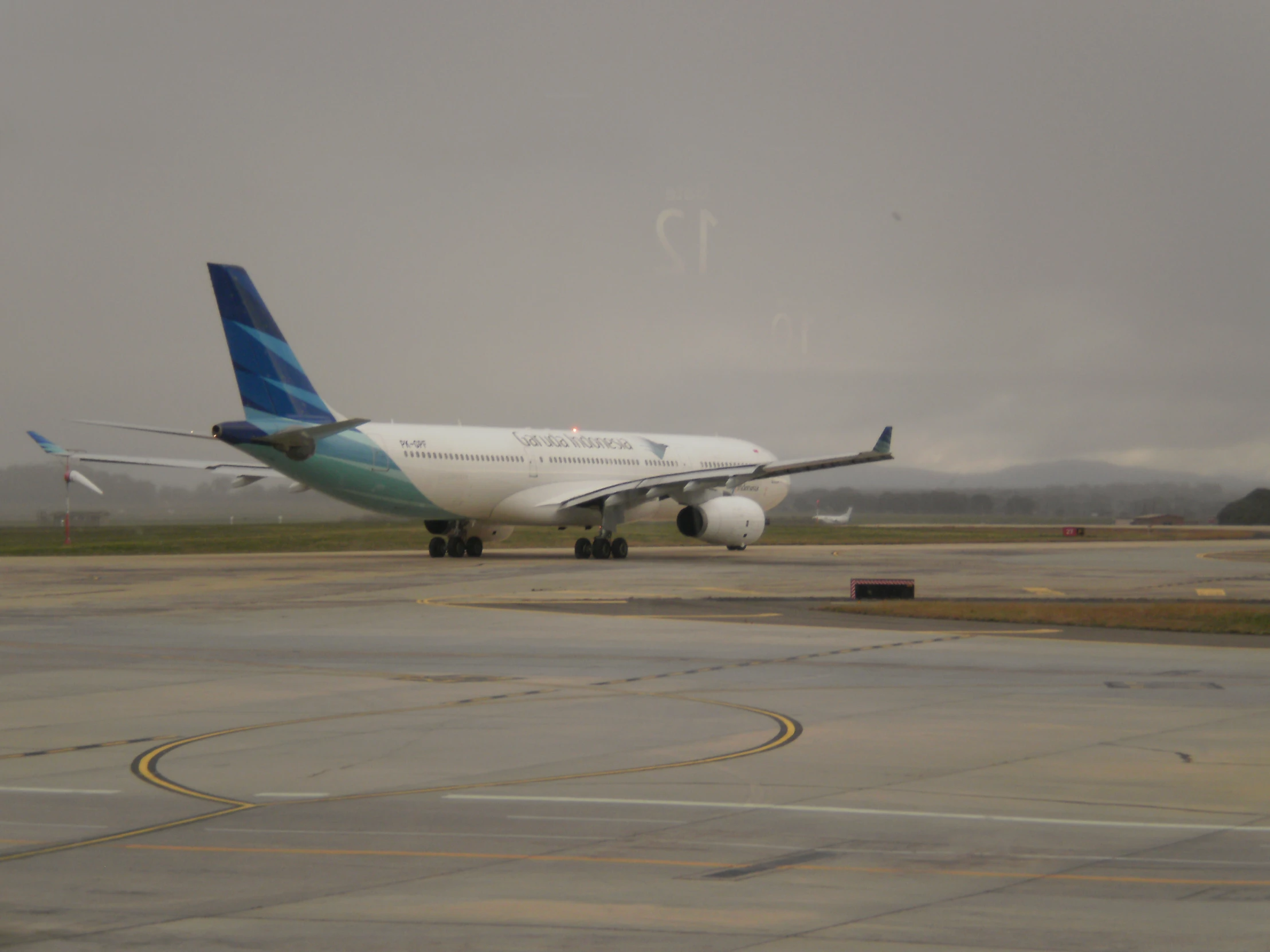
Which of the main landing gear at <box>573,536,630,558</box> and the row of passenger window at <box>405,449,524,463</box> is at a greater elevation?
the row of passenger window at <box>405,449,524,463</box>

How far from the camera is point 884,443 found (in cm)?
4494

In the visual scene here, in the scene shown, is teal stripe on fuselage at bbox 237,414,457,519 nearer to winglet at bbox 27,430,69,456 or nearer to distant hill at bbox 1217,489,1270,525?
winglet at bbox 27,430,69,456

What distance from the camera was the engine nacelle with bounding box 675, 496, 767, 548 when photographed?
47094mm

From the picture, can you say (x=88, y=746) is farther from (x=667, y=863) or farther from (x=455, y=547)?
(x=455, y=547)

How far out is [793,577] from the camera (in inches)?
1403

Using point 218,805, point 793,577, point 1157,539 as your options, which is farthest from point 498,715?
point 1157,539

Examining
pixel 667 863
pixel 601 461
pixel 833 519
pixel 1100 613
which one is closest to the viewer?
pixel 667 863

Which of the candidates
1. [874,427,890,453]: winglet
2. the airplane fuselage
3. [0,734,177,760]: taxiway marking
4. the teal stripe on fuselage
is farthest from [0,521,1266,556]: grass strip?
[0,734,177,760]: taxiway marking

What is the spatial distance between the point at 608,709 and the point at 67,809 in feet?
18.3

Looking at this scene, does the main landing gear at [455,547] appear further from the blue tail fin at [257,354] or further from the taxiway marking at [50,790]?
the taxiway marking at [50,790]

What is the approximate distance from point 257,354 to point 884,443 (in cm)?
2106

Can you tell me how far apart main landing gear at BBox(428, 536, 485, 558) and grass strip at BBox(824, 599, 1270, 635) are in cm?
2510

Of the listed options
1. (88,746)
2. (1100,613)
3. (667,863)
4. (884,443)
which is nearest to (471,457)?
(884,443)

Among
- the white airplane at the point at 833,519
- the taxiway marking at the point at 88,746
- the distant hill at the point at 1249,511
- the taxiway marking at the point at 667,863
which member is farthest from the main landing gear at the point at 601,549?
the distant hill at the point at 1249,511
